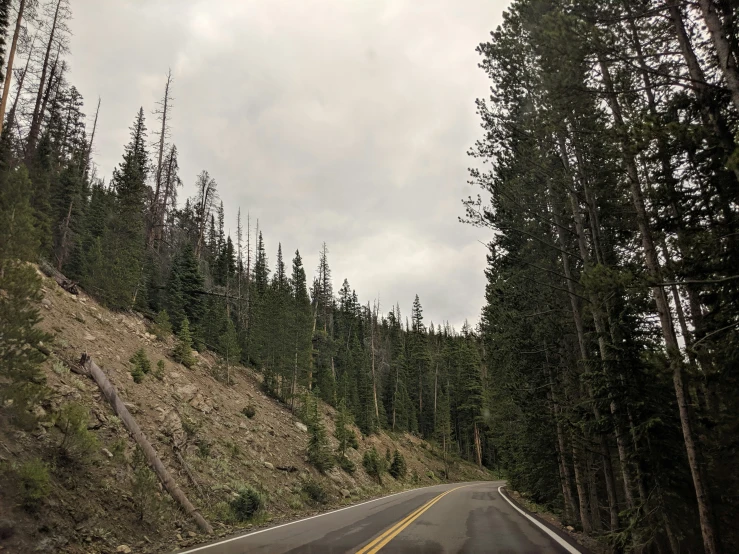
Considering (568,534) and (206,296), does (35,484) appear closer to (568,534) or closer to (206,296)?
(568,534)

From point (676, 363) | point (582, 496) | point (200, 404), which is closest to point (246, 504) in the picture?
point (200, 404)

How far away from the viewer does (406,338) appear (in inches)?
3415

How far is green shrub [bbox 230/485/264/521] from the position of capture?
1323 centimetres

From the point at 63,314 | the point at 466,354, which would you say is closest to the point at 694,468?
the point at 63,314

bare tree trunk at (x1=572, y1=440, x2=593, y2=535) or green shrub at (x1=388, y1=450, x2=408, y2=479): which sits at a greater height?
bare tree trunk at (x1=572, y1=440, x2=593, y2=535)

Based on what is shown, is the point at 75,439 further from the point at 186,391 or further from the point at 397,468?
the point at 397,468

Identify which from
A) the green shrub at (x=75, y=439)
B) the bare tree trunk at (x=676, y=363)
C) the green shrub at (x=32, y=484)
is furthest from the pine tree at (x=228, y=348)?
the bare tree trunk at (x=676, y=363)

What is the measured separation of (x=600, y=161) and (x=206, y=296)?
104ft

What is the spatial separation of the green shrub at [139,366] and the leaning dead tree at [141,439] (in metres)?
3.04

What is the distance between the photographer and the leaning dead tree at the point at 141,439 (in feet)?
37.7

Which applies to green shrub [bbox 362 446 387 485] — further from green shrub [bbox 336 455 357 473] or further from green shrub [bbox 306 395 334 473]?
green shrub [bbox 306 395 334 473]

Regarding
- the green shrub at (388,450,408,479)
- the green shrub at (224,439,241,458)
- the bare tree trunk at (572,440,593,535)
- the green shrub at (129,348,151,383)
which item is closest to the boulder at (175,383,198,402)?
the green shrub at (129,348,151,383)

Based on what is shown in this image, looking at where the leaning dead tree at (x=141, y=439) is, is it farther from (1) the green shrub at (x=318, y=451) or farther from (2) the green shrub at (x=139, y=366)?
(1) the green shrub at (x=318, y=451)

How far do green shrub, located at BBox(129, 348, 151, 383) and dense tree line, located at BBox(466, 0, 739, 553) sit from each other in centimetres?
1521
